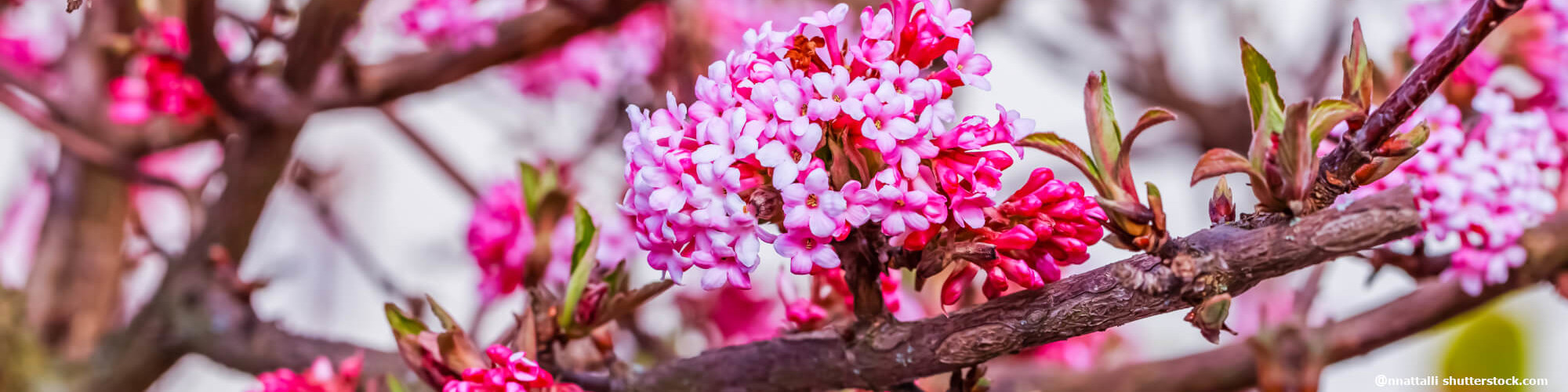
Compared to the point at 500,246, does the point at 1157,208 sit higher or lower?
higher

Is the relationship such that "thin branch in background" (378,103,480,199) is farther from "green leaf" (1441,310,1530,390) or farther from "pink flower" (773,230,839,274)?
"green leaf" (1441,310,1530,390)

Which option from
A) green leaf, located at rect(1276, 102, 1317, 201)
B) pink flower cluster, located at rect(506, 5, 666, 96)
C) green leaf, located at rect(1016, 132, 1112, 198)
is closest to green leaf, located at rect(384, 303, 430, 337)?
green leaf, located at rect(1016, 132, 1112, 198)

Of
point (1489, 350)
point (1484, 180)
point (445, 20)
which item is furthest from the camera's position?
point (1489, 350)

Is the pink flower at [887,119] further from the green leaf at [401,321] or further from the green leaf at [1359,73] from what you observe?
the green leaf at [401,321]

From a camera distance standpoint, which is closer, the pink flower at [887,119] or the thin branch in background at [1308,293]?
the pink flower at [887,119]

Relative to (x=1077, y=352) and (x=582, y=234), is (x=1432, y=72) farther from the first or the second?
(x=1077, y=352)

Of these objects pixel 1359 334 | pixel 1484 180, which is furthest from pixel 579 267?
pixel 1359 334

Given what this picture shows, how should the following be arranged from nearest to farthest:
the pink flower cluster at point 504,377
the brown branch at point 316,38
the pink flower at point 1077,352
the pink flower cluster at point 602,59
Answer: the pink flower cluster at point 504,377 → the brown branch at point 316,38 → the pink flower at point 1077,352 → the pink flower cluster at point 602,59

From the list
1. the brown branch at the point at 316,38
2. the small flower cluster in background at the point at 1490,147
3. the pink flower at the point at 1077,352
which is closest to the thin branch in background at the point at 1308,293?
the small flower cluster in background at the point at 1490,147
